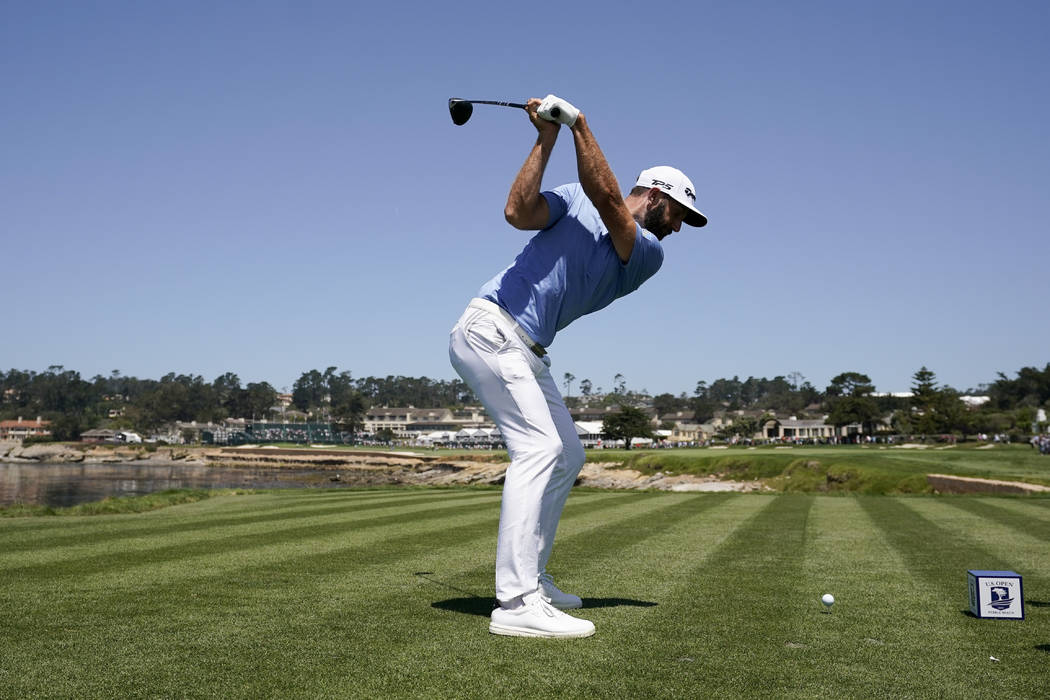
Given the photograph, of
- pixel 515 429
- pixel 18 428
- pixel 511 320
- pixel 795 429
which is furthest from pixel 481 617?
pixel 18 428

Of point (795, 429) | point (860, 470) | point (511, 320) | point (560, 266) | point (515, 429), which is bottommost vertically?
point (860, 470)

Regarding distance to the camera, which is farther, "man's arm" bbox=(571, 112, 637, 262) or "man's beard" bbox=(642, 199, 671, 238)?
"man's beard" bbox=(642, 199, 671, 238)

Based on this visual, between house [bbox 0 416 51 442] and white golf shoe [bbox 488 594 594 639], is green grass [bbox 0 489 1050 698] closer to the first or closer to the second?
white golf shoe [bbox 488 594 594 639]

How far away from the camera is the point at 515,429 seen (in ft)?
16.6

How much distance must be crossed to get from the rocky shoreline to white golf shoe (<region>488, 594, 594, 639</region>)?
125 ft

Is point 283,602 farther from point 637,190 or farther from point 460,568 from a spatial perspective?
point 637,190

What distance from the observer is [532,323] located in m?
5.09

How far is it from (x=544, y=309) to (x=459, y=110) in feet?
4.62

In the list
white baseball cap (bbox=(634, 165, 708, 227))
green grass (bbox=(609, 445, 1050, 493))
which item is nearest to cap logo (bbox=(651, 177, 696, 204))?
white baseball cap (bbox=(634, 165, 708, 227))

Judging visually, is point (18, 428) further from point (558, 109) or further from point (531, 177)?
point (558, 109)

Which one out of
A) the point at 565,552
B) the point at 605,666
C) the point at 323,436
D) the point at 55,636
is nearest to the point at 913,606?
the point at 605,666

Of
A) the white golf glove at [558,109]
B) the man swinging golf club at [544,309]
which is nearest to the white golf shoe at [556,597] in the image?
the man swinging golf club at [544,309]

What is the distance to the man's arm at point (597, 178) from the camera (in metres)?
4.65

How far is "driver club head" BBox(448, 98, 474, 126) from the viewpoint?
17.4 feet
